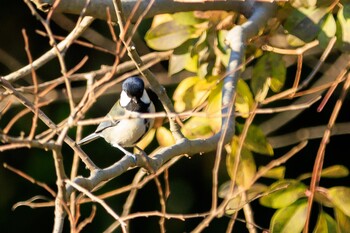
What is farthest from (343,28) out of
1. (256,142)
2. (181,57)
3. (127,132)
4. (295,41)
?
(127,132)

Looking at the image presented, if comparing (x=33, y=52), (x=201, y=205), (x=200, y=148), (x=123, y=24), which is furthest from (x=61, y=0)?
(x=201, y=205)

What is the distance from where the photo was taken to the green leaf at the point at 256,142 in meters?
3.05

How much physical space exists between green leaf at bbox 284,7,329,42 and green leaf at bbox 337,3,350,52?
51 millimetres

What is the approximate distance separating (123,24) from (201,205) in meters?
2.75

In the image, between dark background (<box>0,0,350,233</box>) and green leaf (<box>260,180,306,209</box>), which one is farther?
dark background (<box>0,0,350,233</box>)

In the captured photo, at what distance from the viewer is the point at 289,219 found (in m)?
2.78

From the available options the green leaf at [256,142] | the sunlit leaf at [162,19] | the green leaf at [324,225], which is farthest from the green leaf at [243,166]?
the sunlit leaf at [162,19]

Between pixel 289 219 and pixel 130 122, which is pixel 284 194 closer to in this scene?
pixel 289 219

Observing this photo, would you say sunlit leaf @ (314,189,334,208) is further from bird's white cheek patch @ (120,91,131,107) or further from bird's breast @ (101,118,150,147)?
bird's white cheek patch @ (120,91,131,107)

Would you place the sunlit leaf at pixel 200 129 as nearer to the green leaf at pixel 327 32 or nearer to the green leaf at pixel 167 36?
the green leaf at pixel 167 36

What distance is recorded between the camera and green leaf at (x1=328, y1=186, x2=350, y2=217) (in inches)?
110

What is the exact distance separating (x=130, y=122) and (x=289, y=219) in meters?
0.67

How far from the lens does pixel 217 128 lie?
3041 millimetres

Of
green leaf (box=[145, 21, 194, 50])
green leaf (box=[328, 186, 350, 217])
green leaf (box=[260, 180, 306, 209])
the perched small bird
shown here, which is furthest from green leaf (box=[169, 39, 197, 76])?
green leaf (box=[328, 186, 350, 217])
